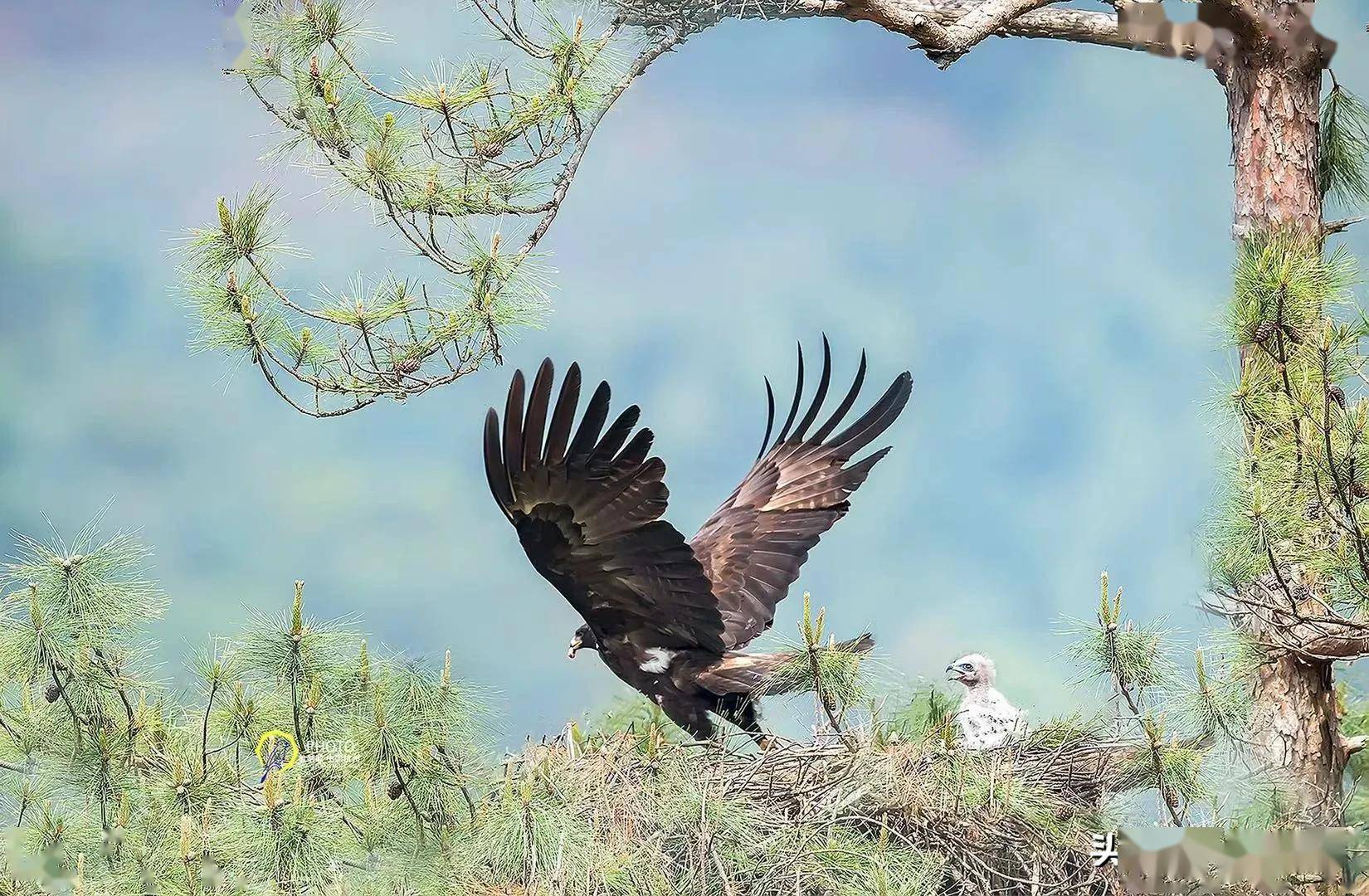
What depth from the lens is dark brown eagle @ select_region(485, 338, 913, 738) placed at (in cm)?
348

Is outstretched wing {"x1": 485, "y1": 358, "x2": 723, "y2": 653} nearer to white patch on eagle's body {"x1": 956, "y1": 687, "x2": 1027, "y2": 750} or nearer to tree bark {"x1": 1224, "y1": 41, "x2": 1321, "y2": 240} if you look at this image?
white patch on eagle's body {"x1": 956, "y1": 687, "x2": 1027, "y2": 750}

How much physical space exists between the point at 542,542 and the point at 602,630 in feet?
1.39

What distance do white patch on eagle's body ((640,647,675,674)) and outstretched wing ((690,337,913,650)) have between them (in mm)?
277

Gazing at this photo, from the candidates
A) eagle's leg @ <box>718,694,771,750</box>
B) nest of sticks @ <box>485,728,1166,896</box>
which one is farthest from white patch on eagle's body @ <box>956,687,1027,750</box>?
eagle's leg @ <box>718,694,771,750</box>

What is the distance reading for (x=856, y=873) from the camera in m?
3.10

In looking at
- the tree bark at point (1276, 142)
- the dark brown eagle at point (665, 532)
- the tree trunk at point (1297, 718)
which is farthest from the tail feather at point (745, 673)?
the tree bark at point (1276, 142)

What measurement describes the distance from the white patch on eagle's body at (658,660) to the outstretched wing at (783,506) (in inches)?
10.9

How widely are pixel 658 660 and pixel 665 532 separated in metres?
0.53

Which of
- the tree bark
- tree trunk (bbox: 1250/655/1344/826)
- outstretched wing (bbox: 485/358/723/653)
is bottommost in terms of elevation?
tree trunk (bbox: 1250/655/1344/826)

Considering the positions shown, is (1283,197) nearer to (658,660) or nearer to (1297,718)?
(1297,718)

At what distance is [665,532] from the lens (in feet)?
11.9

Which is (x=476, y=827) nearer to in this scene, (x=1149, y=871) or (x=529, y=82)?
(x=1149, y=871)

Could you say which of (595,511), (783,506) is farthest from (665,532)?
(783,506)

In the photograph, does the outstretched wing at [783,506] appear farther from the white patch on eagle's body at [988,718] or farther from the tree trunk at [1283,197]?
the tree trunk at [1283,197]
